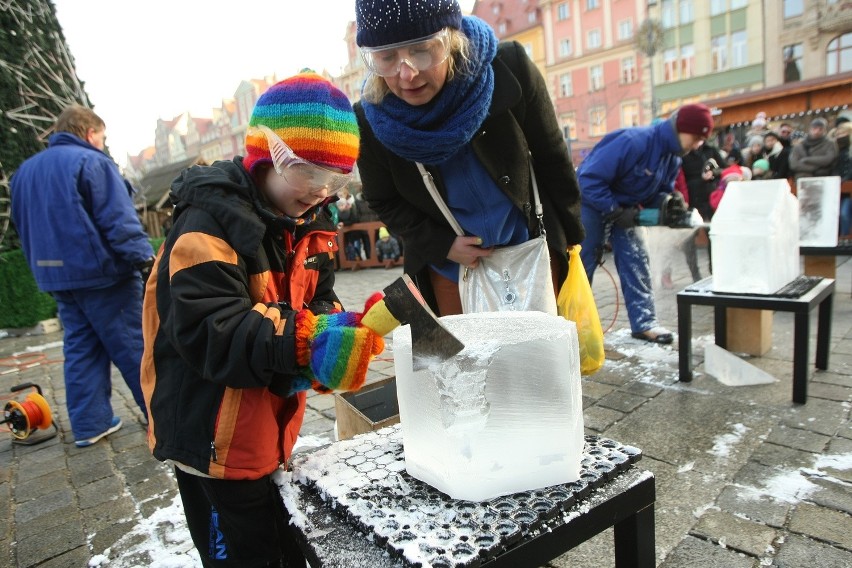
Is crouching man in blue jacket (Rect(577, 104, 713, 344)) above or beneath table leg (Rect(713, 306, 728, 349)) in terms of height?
above

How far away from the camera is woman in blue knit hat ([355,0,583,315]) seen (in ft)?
4.93

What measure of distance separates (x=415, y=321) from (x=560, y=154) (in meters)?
1.26

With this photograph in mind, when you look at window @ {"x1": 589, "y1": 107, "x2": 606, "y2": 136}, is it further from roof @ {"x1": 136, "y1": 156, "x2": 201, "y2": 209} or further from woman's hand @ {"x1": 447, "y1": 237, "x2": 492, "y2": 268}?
woman's hand @ {"x1": 447, "y1": 237, "x2": 492, "y2": 268}

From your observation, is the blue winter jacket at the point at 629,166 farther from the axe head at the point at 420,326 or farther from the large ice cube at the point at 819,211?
the axe head at the point at 420,326

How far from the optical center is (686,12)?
29.9m

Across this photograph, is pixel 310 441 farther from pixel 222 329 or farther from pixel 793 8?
pixel 793 8

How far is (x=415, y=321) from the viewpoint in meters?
0.92

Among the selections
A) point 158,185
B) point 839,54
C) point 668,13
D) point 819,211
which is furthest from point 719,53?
point 819,211

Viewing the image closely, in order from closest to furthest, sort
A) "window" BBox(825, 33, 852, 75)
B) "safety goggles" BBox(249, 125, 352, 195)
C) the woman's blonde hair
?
"safety goggles" BBox(249, 125, 352, 195) → the woman's blonde hair → "window" BBox(825, 33, 852, 75)

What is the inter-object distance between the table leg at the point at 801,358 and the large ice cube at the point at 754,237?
0.23 metres

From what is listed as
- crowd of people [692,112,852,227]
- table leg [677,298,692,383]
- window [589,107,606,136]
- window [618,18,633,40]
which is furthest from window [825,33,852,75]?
table leg [677,298,692,383]

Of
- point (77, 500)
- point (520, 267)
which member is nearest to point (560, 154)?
point (520, 267)

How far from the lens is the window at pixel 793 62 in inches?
1021

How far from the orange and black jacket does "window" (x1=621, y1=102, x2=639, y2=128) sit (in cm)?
3473
